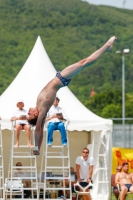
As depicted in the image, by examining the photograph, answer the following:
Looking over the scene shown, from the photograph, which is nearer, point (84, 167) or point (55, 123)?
point (55, 123)

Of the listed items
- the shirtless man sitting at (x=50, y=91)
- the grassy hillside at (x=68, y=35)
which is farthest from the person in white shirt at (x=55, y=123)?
the grassy hillside at (x=68, y=35)

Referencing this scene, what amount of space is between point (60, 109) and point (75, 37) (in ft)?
294

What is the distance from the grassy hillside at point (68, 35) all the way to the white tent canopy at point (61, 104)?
5735 centimetres

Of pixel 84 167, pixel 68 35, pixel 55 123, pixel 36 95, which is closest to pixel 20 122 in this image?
pixel 55 123

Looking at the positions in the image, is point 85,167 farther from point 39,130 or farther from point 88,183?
point 39,130

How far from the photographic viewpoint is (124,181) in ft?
54.1

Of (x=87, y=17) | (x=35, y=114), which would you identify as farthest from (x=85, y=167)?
(x=87, y=17)

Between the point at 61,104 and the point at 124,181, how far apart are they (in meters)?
2.54

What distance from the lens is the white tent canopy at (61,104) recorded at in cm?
1639

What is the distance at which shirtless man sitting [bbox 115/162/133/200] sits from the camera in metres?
16.1

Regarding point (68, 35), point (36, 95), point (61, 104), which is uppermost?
point (68, 35)

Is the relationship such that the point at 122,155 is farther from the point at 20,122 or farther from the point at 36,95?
the point at 20,122

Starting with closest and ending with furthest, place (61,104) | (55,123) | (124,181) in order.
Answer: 1. (55,123)
2. (124,181)
3. (61,104)

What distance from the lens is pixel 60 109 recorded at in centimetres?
1559
